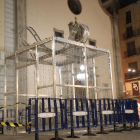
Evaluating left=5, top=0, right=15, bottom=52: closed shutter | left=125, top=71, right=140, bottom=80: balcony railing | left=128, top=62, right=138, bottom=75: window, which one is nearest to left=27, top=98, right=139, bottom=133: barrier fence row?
left=5, top=0, right=15, bottom=52: closed shutter

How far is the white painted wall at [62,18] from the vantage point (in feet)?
58.1

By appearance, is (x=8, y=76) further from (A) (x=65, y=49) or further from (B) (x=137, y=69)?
(B) (x=137, y=69)

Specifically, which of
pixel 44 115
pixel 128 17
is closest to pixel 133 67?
pixel 128 17

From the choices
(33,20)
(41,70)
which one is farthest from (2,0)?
(41,70)

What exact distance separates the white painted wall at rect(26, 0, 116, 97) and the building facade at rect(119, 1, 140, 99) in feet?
29.5

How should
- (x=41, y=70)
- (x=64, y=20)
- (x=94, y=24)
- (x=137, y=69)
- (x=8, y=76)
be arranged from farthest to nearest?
(x=137, y=69) < (x=94, y=24) < (x=64, y=20) < (x=8, y=76) < (x=41, y=70)

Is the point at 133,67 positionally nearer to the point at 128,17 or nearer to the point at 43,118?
the point at 128,17

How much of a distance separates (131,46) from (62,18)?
15682 millimetres

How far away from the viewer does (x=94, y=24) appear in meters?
22.6

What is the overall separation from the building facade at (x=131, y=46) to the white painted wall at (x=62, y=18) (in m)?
8.98

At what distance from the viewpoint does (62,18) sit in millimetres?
19766

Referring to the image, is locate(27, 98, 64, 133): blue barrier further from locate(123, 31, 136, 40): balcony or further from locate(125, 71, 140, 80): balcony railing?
locate(123, 31, 136, 40): balcony

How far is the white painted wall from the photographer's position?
17703 millimetres

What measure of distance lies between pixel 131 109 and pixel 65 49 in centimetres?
409
